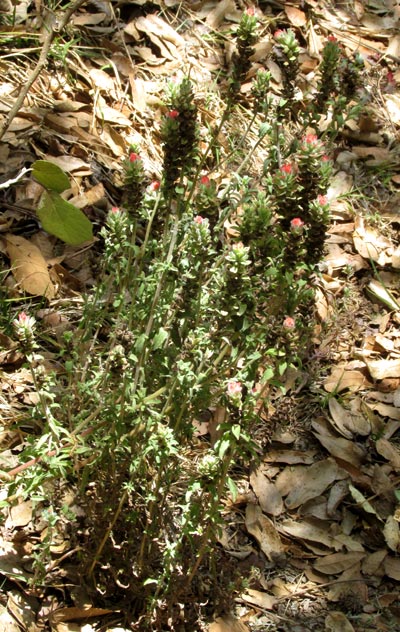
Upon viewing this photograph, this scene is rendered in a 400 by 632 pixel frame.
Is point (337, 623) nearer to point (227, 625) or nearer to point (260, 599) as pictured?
point (260, 599)

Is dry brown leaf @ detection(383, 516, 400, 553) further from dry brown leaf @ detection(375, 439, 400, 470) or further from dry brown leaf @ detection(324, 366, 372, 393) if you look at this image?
dry brown leaf @ detection(324, 366, 372, 393)

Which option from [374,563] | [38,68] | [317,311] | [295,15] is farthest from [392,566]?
[295,15]

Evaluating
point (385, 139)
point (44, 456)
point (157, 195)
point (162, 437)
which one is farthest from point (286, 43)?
point (385, 139)

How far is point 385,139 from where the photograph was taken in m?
4.48

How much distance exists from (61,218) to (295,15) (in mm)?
2647

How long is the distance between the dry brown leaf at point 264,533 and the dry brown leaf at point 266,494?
38 millimetres

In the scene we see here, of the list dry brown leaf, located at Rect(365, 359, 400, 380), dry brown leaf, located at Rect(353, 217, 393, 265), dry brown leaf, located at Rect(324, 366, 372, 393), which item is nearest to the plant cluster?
dry brown leaf, located at Rect(324, 366, 372, 393)

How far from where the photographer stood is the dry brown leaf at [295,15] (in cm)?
466

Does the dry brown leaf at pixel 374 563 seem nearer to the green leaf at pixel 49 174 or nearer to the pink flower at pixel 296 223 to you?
the pink flower at pixel 296 223

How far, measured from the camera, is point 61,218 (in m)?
2.67

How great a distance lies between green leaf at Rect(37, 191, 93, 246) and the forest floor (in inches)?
9.6

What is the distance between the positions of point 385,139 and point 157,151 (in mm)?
1409

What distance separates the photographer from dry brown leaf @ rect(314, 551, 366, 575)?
114 inches

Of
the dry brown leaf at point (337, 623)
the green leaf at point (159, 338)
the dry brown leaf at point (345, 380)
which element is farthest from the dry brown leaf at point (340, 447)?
the green leaf at point (159, 338)
